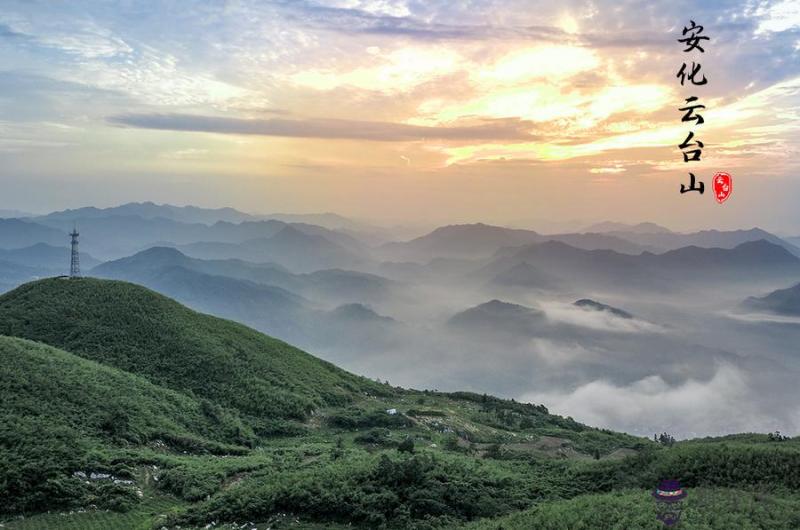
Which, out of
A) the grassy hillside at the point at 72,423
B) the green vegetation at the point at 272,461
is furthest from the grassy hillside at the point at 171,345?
the grassy hillside at the point at 72,423

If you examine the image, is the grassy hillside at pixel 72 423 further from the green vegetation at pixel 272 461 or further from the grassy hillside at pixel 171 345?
the grassy hillside at pixel 171 345

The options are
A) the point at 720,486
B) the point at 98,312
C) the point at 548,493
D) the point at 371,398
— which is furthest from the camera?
the point at 371,398

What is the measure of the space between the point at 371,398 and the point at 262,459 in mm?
35421

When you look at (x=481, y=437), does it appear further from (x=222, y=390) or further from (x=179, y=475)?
(x=179, y=475)

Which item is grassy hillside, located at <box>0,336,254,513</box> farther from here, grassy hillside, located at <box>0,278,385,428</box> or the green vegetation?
grassy hillside, located at <box>0,278,385,428</box>

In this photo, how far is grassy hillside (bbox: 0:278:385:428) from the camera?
2207 inches

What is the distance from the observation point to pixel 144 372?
55.4m

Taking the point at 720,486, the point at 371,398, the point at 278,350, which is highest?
the point at 720,486

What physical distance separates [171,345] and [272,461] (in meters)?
32.5

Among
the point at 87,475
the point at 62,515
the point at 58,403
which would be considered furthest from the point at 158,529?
the point at 58,403

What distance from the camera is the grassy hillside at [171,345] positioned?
184 ft

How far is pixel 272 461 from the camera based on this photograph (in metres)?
35.0

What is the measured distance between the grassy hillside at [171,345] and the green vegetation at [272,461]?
0.29m

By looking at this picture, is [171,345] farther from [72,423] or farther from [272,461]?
[272,461]
